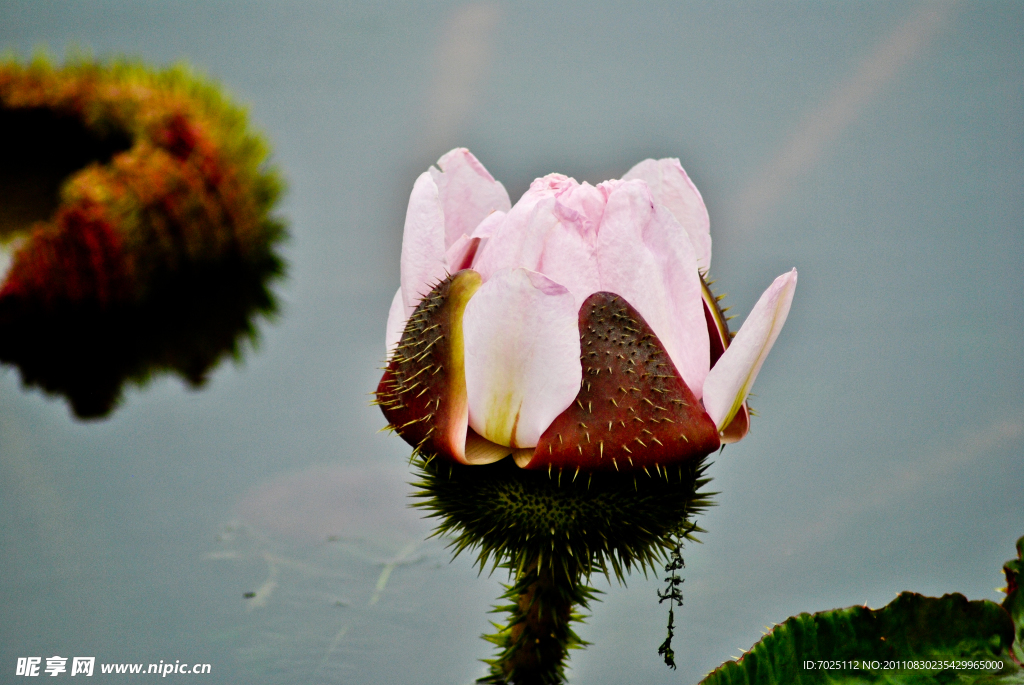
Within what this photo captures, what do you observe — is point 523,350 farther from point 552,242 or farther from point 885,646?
point 885,646

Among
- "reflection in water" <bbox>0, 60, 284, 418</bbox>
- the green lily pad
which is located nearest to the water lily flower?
the green lily pad

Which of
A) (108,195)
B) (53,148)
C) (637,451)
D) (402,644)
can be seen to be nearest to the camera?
(637,451)

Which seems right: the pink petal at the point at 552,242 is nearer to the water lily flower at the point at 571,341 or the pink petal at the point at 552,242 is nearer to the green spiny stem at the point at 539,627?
the water lily flower at the point at 571,341

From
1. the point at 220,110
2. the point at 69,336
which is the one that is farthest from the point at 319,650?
the point at 220,110

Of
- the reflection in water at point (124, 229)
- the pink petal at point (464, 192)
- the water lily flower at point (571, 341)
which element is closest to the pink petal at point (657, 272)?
the water lily flower at point (571, 341)

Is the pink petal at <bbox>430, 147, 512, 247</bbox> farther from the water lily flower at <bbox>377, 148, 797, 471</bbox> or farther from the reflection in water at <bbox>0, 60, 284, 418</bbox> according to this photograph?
the reflection in water at <bbox>0, 60, 284, 418</bbox>

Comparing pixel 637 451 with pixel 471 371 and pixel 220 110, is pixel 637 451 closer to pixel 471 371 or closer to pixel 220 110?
pixel 471 371
